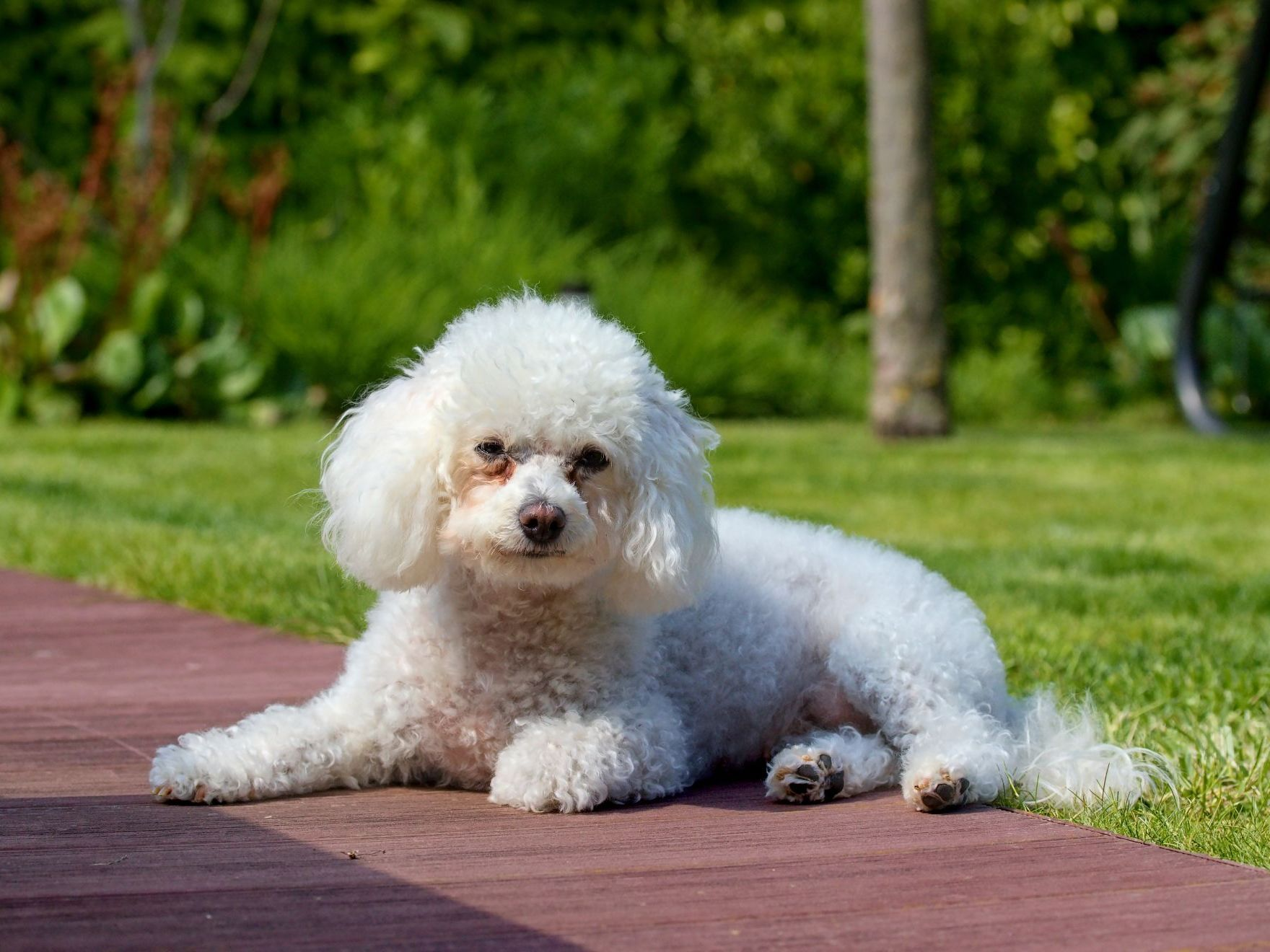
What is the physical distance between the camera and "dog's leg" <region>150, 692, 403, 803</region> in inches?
112

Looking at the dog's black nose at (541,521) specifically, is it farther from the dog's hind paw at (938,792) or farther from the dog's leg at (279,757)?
the dog's hind paw at (938,792)

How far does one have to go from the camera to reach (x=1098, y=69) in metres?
15.2

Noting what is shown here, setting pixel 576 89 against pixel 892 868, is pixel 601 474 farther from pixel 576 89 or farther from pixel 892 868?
pixel 576 89

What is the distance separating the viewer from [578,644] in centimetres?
303

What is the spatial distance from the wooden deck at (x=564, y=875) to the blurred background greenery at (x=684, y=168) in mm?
7885

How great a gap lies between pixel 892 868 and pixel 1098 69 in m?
13.9

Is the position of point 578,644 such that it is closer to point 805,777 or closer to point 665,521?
point 665,521

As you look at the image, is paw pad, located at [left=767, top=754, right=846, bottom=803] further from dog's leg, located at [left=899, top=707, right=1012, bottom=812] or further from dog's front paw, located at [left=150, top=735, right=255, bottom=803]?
dog's front paw, located at [left=150, top=735, right=255, bottom=803]

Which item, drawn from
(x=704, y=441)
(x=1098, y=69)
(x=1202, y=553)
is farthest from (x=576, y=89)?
(x=704, y=441)

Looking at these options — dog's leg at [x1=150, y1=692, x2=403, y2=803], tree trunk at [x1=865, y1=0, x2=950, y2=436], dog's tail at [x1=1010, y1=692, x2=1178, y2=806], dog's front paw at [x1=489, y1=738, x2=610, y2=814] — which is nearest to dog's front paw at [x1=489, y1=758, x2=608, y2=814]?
dog's front paw at [x1=489, y1=738, x2=610, y2=814]

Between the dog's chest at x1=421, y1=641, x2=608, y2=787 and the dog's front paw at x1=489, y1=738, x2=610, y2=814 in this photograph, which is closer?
the dog's front paw at x1=489, y1=738, x2=610, y2=814

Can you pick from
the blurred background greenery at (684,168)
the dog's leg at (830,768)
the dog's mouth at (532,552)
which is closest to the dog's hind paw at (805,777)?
the dog's leg at (830,768)

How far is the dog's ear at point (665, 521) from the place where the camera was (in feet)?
9.45

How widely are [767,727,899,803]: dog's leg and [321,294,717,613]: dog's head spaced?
13.7 inches
